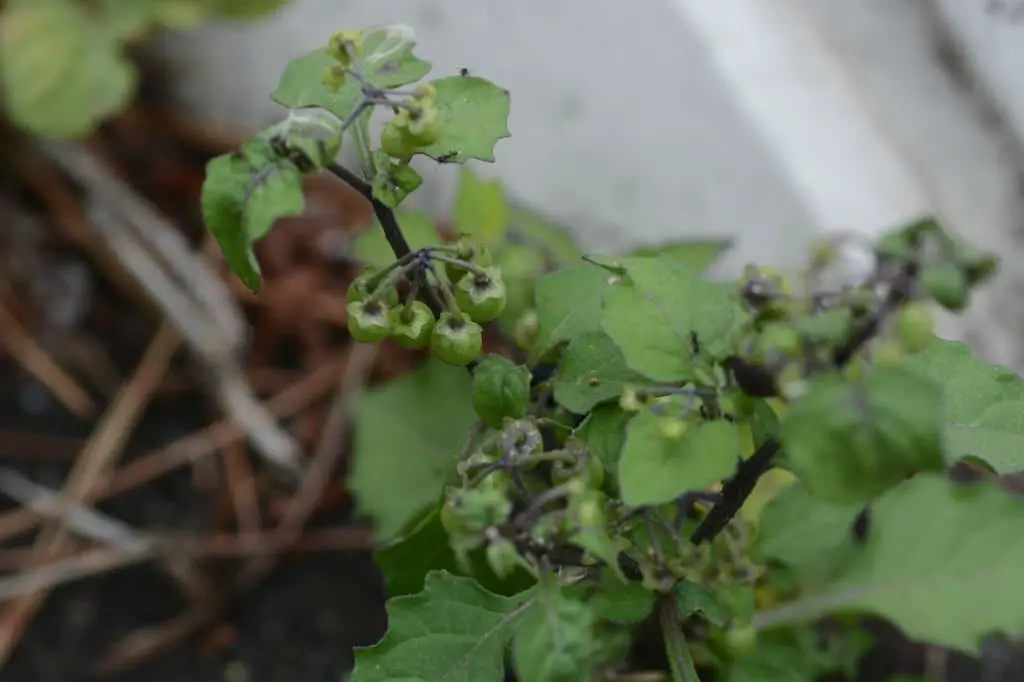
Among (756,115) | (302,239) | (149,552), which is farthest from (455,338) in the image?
(302,239)

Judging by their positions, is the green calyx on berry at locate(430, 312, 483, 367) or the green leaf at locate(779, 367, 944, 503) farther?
the green calyx on berry at locate(430, 312, 483, 367)

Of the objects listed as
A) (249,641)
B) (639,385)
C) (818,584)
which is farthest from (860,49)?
(249,641)

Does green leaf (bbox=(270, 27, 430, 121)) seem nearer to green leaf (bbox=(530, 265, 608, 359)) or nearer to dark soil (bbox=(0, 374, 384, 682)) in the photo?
green leaf (bbox=(530, 265, 608, 359))

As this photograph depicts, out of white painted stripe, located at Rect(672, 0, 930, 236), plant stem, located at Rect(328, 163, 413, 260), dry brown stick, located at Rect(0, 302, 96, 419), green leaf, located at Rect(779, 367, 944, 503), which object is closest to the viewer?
green leaf, located at Rect(779, 367, 944, 503)

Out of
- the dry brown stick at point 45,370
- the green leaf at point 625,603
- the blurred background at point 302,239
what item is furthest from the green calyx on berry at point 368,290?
the dry brown stick at point 45,370

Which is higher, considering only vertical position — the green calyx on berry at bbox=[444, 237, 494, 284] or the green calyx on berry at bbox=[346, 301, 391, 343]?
the green calyx on berry at bbox=[444, 237, 494, 284]

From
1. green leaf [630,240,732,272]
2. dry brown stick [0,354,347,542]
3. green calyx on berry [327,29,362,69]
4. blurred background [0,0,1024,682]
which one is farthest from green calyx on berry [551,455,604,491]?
dry brown stick [0,354,347,542]

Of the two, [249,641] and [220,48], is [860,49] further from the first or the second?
[249,641]
